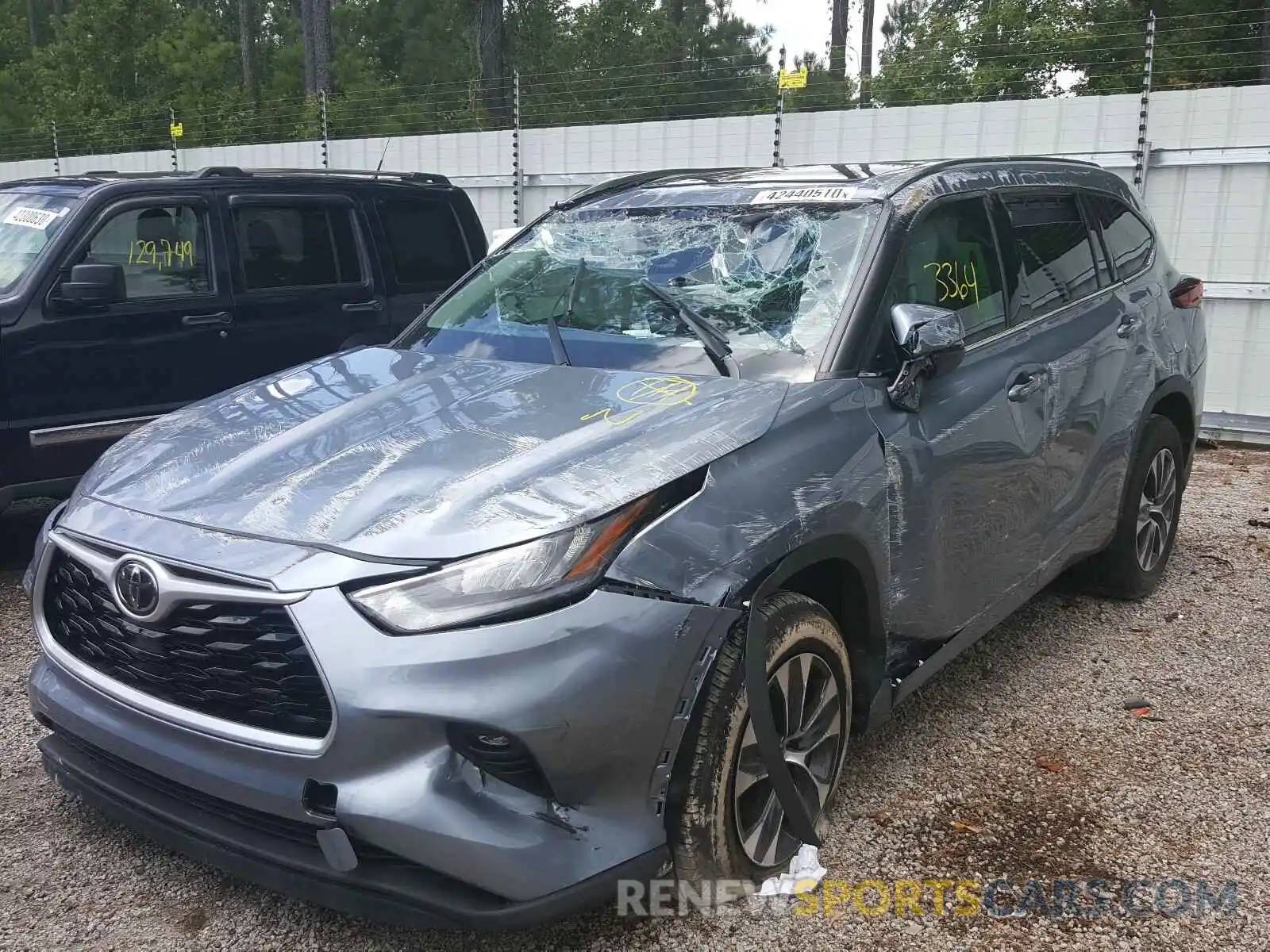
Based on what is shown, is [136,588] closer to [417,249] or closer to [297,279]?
[297,279]

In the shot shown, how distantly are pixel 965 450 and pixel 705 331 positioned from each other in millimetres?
865

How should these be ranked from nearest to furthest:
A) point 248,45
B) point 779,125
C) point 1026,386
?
point 1026,386, point 779,125, point 248,45

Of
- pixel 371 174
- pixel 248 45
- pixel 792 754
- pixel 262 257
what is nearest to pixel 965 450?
pixel 792 754

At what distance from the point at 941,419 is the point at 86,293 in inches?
166

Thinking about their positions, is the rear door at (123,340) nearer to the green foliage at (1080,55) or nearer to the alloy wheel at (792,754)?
the alloy wheel at (792,754)

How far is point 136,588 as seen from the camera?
2490 millimetres

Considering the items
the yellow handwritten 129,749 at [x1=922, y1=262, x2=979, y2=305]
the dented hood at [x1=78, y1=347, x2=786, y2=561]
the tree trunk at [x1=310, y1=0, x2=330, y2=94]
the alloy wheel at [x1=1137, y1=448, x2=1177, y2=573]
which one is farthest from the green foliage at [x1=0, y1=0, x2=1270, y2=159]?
the dented hood at [x1=78, y1=347, x2=786, y2=561]

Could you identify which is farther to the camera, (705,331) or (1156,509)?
(1156,509)

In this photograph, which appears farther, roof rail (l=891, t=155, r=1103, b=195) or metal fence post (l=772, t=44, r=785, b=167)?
metal fence post (l=772, t=44, r=785, b=167)

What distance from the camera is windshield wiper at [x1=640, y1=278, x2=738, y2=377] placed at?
3.19 metres

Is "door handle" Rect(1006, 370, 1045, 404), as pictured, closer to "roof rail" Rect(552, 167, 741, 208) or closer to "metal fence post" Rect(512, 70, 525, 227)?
"roof rail" Rect(552, 167, 741, 208)

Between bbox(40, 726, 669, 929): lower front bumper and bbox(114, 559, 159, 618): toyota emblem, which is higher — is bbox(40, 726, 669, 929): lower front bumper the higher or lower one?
the lower one

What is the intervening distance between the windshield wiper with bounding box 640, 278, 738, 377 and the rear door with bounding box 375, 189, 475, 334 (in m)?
3.73

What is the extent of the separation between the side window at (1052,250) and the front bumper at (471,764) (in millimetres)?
2247
